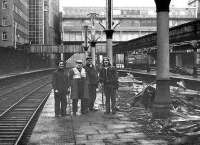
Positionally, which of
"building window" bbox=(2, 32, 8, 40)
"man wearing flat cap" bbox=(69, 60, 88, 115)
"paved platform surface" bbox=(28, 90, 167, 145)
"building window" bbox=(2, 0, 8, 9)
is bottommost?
"paved platform surface" bbox=(28, 90, 167, 145)

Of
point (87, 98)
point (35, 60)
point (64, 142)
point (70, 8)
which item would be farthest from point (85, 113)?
point (70, 8)

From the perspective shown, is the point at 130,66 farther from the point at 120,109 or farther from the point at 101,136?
the point at 101,136

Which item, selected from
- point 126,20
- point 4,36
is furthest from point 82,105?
point 126,20

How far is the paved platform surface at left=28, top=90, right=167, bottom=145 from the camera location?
8406mm

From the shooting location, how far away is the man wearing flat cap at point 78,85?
42.0 feet

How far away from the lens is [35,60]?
264 ft

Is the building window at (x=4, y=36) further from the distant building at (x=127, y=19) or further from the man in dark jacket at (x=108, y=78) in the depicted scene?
the man in dark jacket at (x=108, y=78)

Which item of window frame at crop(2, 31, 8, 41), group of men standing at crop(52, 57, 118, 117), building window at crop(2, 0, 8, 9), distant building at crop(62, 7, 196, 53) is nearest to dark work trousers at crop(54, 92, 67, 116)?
group of men standing at crop(52, 57, 118, 117)

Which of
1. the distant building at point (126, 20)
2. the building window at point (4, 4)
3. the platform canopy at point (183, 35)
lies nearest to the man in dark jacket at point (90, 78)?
the platform canopy at point (183, 35)

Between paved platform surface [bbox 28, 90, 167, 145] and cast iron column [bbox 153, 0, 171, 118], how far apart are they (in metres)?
0.76

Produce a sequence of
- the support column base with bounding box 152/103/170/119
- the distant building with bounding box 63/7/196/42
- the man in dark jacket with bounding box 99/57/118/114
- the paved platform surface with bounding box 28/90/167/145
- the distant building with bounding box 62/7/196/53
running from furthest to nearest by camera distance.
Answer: the distant building with bounding box 63/7/196/42, the distant building with bounding box 62/7/196/53, the man in dark jacket with bounding box 99/57/118/114, the support column base with bounding box 152/103/170/119, the paved platform surface with bounding box 28/90/167/145

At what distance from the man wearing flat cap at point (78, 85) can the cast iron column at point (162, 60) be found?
2.92m

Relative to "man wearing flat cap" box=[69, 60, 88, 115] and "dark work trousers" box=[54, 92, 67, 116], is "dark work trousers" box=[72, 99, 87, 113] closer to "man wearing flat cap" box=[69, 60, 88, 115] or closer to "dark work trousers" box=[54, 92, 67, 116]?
"man wearing flat cap" box=[69, 60, 88, 115]

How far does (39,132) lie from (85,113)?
3362mm
